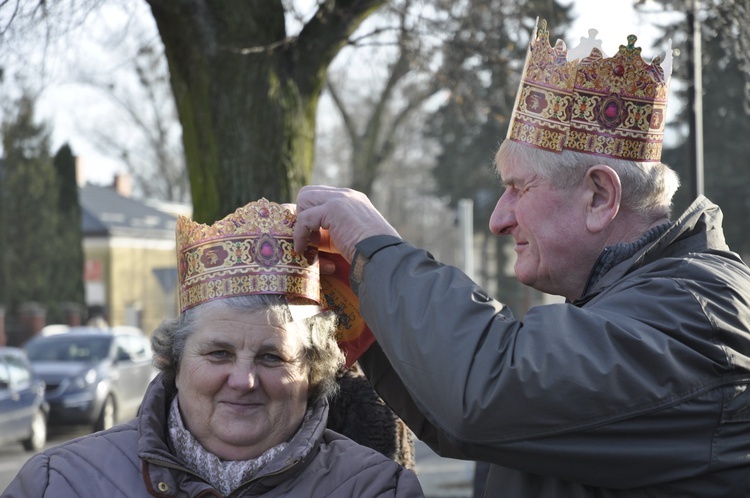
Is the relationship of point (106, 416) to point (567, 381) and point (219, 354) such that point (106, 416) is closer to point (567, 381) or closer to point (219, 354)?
point (219, 354)

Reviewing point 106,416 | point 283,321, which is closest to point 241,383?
point 283,321

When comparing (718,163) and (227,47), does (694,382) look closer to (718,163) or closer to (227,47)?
(227,47)

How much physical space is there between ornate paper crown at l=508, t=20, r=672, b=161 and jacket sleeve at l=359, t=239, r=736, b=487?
1.74 feet

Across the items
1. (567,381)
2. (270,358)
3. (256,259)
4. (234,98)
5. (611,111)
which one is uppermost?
(234,98)

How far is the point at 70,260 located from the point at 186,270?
37.6 meters

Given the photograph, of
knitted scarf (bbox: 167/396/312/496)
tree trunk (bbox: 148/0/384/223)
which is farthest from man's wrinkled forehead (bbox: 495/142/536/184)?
tree trunk (bbox: 148/0/384/223)

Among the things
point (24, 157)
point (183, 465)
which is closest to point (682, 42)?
point (183, 465)

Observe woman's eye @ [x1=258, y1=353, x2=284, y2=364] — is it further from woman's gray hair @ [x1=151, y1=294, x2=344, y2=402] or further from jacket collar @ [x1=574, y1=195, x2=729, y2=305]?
jacket collar @ [x1=574, y1=195, x2=729, y2=305]

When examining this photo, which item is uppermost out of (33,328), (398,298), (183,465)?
(398,298)

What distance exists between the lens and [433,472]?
39.5ft

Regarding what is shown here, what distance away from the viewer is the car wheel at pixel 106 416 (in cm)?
1673

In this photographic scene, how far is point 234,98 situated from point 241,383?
2301 mm

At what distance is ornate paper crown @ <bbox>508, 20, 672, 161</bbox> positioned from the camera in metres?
2.54

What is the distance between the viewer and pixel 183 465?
281 centimetres
